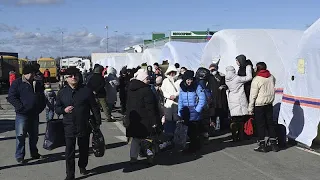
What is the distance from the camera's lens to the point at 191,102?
818 cm

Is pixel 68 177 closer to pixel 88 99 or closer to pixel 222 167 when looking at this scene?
pixel 88 99

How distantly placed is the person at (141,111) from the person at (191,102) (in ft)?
3.76

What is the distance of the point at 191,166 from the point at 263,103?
7.13 ft

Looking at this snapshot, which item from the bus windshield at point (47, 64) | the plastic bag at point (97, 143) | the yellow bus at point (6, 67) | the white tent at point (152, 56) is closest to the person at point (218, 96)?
the plastic bag at point (97, 143)

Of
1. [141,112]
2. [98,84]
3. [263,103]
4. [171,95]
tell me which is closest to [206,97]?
[171,95]

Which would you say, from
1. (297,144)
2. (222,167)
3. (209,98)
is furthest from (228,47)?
(222,167)

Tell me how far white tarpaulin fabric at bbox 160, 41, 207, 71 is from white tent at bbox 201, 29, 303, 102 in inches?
211

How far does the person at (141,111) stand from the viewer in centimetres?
713

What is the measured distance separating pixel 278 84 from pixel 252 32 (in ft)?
6.74

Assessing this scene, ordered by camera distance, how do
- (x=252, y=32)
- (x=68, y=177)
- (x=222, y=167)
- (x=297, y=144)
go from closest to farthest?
1. (x=68, y=177)
2. (x=222, y=167)
3. (x=297, y=144)
4. (x=252, y=32)

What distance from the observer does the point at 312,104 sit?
27.5 ft

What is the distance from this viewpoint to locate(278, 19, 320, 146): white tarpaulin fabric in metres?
8.35

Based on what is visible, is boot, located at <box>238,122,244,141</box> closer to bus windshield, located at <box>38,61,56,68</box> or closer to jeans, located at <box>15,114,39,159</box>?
jeans, located at <box>15,114,39,159</box>

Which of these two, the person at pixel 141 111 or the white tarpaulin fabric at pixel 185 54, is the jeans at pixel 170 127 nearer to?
the person at pixel 141 111
